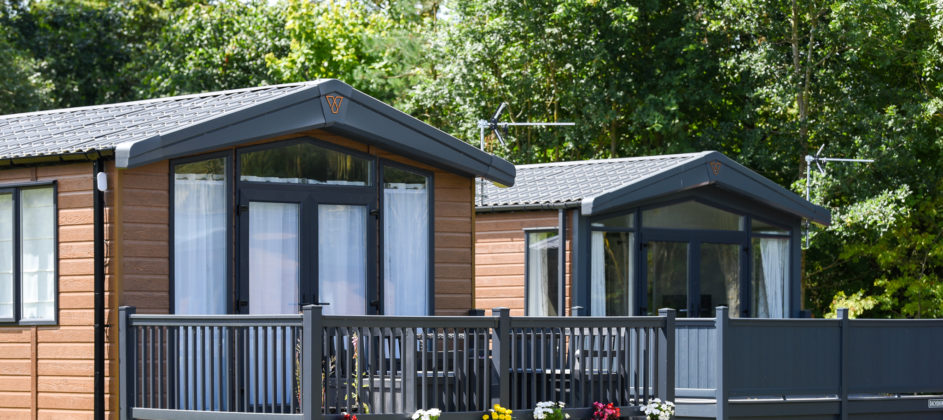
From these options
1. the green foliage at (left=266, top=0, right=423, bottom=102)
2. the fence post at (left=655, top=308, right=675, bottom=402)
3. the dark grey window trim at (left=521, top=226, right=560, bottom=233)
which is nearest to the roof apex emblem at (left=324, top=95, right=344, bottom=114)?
the fence post at (left=655, top=308, right=675, bottom=402)

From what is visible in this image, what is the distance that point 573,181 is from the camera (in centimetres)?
1536

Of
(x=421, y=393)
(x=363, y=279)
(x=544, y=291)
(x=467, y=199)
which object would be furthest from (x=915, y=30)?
(x=421, y=393)

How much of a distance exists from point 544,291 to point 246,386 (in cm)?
663

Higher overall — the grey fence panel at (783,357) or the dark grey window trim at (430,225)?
the dark grey window trim at (430,225)

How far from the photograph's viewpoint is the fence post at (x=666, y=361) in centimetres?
1021

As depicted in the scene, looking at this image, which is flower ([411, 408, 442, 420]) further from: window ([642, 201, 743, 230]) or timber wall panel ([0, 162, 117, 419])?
window ([642, 201, 743, 230])

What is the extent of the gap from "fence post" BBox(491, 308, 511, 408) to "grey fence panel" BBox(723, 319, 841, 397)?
9.64 ft

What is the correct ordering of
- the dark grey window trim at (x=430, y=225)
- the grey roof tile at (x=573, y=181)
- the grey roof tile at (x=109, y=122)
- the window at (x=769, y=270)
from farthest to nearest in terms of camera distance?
1. the window at (x=769, y=270)
2. the grey roof tile at (x=573, y=181)
3. the dark grey window trim at (x=430, y=225)
4. the grey roof tile at (x=109, y=122)

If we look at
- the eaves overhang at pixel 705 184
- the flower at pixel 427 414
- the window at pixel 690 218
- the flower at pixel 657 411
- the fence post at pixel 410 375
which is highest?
the eaves overhang at pixel 705 184

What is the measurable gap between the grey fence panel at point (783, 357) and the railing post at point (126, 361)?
17.5ft

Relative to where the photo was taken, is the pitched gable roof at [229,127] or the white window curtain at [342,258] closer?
the pitched gable roof at [229,127]

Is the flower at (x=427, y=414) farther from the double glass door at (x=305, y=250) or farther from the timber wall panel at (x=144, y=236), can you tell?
the timber wall panel at (x=144, y=236)

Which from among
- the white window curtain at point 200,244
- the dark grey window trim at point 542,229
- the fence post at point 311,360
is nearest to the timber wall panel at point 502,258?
the dark grey window trim at point 542,229

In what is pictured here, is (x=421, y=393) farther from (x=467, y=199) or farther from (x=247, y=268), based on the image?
(x=467, y=199)
